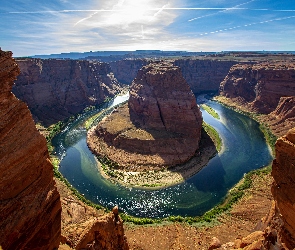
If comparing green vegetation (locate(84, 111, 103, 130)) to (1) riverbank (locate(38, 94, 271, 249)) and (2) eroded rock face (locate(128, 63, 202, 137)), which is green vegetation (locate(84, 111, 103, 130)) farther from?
(1) riverbank (locate(38, 94, 271, 249))

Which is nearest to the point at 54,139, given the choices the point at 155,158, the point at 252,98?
the point at 155,158

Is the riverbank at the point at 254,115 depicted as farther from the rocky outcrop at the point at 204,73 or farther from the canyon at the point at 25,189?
the canyon at the point at 25,189

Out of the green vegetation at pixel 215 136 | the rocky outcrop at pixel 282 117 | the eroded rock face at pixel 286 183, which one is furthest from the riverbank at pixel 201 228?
the rocky outcrop at pixel 282 117

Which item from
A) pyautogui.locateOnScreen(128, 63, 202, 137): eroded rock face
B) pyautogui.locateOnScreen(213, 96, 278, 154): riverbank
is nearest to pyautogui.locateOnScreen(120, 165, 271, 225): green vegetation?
pyautogui.locateOnScreen(128, 63, 202, 137): eroded rock face

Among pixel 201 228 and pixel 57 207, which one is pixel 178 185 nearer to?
pixel 201 228

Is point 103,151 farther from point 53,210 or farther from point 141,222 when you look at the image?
point 53,210

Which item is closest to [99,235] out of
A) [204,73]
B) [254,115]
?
[254,115]
